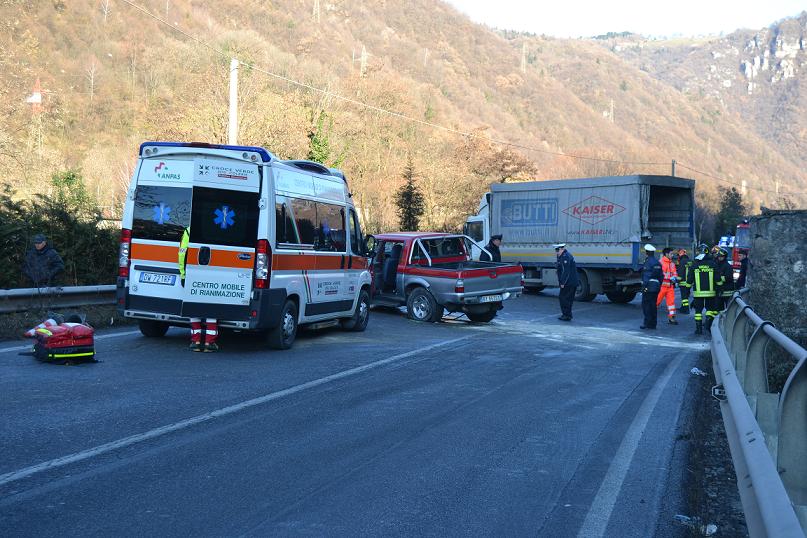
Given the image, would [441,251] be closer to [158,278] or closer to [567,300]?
[567,300]

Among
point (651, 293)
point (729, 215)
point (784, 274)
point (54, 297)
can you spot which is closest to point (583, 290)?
point (651, 293)

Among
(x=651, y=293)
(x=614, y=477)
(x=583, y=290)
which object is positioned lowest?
(x=614, y=477)

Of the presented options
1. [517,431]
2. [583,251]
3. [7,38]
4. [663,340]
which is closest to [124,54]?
[7,38]

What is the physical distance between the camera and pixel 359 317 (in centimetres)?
1446

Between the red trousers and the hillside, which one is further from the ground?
the hillside

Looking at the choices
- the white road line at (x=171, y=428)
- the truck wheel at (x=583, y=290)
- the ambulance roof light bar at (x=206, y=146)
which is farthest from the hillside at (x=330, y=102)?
the white road line at (x=171, y=428)

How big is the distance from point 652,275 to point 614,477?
12.5 metres

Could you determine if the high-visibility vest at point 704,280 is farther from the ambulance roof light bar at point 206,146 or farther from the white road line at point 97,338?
the white road line at point 97,338

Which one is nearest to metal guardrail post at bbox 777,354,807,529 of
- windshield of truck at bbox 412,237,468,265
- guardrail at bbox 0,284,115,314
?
guardrail at bbox 0,284,115,314

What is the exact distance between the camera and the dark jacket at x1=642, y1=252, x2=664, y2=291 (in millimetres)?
17453

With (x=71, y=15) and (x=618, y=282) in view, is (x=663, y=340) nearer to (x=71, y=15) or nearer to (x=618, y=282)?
(x=618, y=282)

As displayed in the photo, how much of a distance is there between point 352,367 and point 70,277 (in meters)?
7.46

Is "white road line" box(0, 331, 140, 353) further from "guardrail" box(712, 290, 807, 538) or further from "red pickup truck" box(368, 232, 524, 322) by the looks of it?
"guardrail" box(712, 290, 807, 538)

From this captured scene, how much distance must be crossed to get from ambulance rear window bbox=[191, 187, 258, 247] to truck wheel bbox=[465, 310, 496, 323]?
7537 mm
